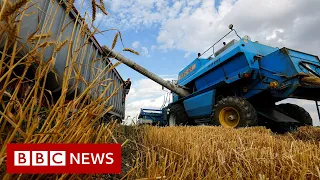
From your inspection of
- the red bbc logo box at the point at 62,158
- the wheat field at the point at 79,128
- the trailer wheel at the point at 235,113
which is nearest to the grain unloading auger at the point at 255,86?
the trailer wheel at the point at 235,113

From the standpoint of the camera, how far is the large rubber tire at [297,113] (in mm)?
7047

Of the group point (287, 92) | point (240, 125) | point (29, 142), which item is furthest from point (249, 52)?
point (29, 142)

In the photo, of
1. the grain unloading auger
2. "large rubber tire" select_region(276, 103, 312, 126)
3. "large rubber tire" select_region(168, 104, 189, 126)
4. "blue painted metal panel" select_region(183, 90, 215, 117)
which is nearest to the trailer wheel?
the grain unloading auger

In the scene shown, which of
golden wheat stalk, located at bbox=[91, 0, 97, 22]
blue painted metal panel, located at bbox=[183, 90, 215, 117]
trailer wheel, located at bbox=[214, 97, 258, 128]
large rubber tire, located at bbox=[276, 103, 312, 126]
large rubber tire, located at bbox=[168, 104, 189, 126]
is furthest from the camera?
large rubber tire, located at bbox=[168, 104, 189, 126]

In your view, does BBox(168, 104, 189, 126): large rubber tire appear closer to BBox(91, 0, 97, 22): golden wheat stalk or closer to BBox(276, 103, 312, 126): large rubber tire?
BBox(276, 103, 312, 126): large rubber tire

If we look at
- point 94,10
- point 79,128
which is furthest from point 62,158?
point 94,10

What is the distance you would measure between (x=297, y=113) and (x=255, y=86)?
1895 millimetres

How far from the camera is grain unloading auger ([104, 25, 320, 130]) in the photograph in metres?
5.84

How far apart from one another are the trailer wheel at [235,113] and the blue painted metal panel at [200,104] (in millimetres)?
980

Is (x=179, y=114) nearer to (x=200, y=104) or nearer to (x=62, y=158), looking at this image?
(x=200, y=104)

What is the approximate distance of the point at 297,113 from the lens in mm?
7223

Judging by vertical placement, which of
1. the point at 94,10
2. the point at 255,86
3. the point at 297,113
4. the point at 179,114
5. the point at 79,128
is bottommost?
the point at 79,128

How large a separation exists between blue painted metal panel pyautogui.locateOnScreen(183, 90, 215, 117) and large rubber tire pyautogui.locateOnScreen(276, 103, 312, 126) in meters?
2.07

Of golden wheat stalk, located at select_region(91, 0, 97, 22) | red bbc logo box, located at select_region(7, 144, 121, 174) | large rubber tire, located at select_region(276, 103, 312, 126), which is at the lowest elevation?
red bbc logo box, located at select_region(7, 144, 121, 174)
